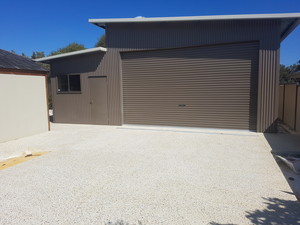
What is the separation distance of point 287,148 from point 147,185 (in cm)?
447

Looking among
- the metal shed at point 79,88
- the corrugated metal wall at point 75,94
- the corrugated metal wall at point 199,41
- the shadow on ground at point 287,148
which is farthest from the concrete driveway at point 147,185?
the corrugated metal wall at point 75,94

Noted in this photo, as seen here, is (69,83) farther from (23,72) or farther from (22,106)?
(22,106)

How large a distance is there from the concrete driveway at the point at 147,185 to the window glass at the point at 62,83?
4.49m

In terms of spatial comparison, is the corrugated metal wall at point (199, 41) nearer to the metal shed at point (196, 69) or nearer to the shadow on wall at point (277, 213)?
the metal shed at point (196, 69)

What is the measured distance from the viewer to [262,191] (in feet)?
12.2

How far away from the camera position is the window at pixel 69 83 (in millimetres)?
10709

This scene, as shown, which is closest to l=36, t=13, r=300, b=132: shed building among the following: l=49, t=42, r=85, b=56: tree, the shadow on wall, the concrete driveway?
the concrete driveway

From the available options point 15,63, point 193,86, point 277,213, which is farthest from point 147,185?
point 15,63

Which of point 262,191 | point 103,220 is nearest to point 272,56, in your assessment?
point 262,191

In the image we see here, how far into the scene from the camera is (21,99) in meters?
7.92

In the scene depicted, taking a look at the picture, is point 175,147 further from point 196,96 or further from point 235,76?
point 235,76

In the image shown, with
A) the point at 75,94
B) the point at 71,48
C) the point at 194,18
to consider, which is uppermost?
the point at 71,48

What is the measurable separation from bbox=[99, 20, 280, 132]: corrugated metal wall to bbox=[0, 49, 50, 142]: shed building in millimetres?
2626

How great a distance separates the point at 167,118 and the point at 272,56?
4.43 metres
